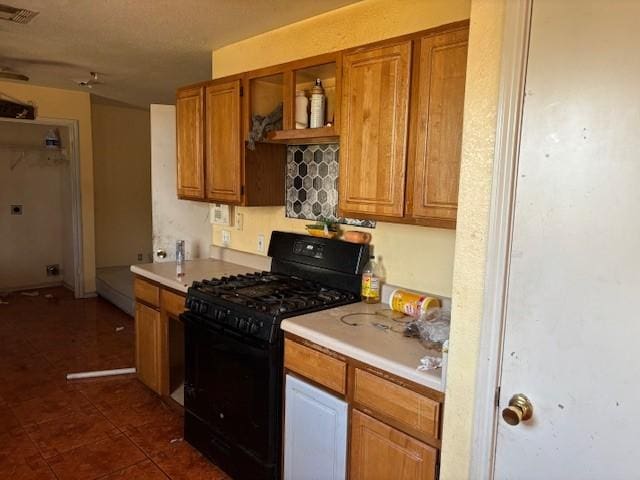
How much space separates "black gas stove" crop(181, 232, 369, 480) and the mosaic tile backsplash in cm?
18

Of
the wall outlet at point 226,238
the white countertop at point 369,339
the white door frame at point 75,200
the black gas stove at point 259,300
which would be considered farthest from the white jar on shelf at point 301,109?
the white door frame at point 75,200

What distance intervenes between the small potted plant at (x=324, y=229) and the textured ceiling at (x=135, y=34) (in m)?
1.11

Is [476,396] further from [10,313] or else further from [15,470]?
[10,313]

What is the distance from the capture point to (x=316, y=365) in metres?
1.88

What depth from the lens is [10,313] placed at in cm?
486

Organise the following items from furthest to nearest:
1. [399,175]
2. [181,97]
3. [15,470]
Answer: [181,97] < [15,470] < [399,175]

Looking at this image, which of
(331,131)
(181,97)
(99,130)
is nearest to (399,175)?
(331,131)

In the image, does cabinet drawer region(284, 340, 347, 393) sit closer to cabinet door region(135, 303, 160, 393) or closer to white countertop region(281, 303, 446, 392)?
white countertop region(281, 303, 446, 392)

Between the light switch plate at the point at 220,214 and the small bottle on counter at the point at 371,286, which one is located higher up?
the light switch plate at the point at 220,214

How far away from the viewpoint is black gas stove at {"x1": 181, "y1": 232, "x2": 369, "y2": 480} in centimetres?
206

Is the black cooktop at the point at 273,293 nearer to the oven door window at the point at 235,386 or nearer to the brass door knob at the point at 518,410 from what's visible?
the oven door window at the point at 235,386

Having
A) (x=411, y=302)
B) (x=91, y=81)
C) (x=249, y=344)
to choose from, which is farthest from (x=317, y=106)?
(x=91, y=81)

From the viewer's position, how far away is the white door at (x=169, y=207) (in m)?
3.45

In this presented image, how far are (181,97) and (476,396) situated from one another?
8.74ft
